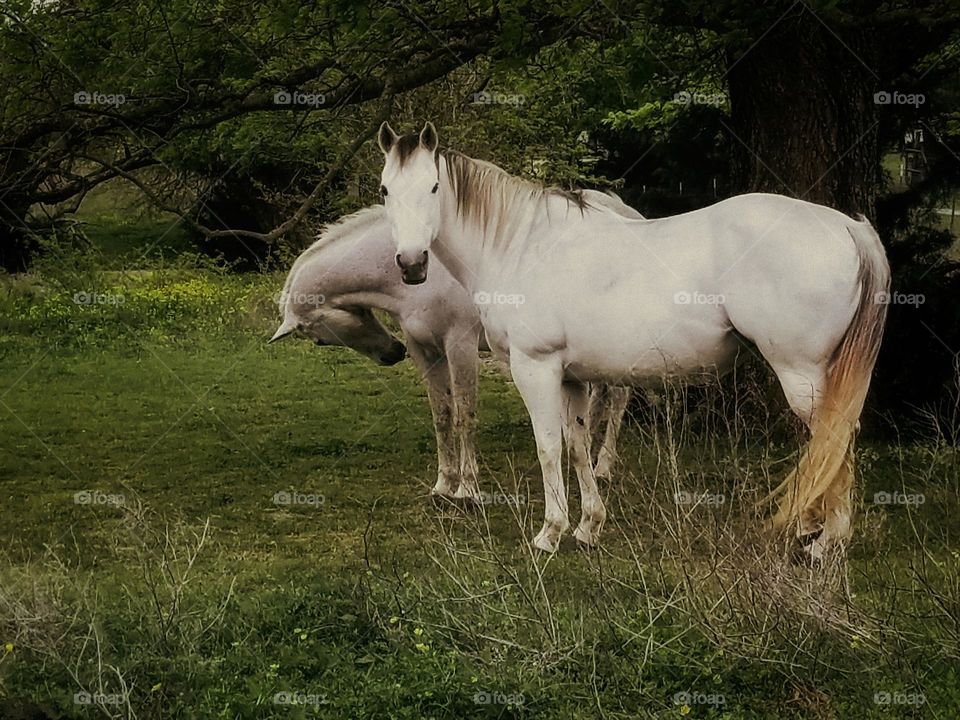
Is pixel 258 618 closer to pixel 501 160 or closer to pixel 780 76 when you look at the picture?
pixel 780 76

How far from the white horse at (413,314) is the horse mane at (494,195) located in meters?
0.84

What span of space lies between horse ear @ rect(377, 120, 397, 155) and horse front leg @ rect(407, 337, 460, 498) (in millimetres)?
1662

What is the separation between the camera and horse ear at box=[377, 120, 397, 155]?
799 cm

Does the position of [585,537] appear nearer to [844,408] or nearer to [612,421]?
[612,421]

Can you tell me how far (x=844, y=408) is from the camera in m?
7.42

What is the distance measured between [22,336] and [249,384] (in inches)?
114

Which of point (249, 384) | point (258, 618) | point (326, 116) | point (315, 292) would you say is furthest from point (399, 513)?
point (249, 384)

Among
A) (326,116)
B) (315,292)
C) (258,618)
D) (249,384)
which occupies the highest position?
(326,116)

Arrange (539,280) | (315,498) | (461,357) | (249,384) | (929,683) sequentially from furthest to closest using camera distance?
1. (249,384)
2. (315,498)
3. (461,357)
4. (539,280)
5. (929,683)

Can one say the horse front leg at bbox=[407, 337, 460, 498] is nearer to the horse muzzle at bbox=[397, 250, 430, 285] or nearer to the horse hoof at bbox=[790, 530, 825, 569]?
the horse muzzle at bbox=[397, 250, 430, 285]

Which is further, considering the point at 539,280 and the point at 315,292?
the point at 315,292

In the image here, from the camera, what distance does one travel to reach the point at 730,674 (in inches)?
248

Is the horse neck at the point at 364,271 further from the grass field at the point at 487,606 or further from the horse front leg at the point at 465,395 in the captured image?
the grass field at the point at 487,606

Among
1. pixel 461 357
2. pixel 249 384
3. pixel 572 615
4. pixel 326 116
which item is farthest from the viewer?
pixel 249 384
